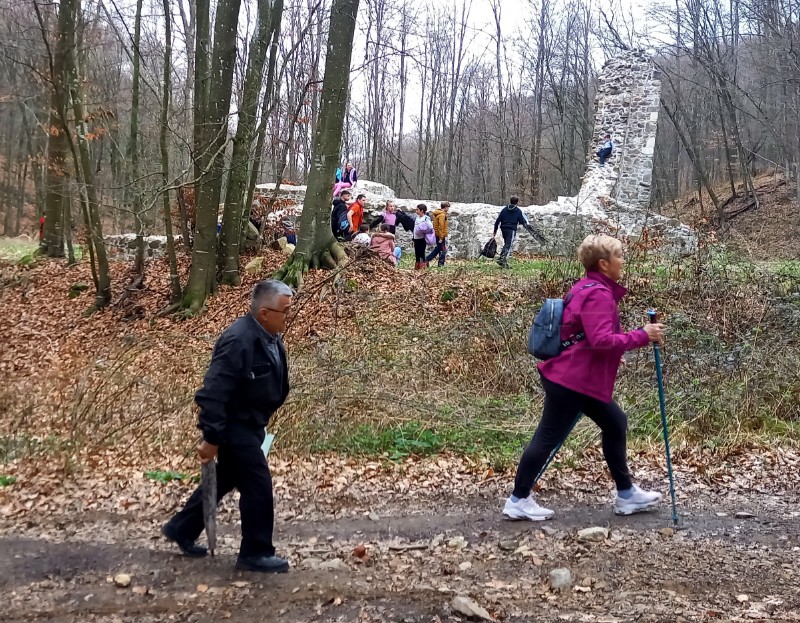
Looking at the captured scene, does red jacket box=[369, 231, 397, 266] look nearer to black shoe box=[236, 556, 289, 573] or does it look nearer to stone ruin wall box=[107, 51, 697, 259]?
stone ruin wall box=[107, 51, 697, 259]

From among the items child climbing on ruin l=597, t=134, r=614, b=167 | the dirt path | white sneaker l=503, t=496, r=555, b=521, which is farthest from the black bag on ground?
white sneaker l=503, t=496, r=555, b=521

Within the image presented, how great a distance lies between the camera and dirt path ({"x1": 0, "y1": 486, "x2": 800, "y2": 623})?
322 cm

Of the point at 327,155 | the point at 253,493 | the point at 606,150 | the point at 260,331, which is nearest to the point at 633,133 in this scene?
the point at 606,150

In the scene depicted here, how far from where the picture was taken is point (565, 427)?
13.6ft

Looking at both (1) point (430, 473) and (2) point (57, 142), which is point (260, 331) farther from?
(2) point (57, 142)

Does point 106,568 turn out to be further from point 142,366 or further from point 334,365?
point 142,366

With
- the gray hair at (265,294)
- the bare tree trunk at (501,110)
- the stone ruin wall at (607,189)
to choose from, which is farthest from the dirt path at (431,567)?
the bare tree trunk at (501,110)

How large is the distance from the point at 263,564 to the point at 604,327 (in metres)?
2.38

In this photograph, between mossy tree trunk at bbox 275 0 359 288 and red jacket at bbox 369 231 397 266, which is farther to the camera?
red jacket at bbox 369 231 397 266

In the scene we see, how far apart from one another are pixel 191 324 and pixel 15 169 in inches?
1299

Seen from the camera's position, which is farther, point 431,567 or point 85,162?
point 85,162

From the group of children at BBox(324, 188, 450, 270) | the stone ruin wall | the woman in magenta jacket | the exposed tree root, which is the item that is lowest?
the woman in magenta jacket

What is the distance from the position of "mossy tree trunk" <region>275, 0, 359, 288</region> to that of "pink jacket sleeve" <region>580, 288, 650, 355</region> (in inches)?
→ 325

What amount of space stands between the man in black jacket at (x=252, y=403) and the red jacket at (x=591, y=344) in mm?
1715
